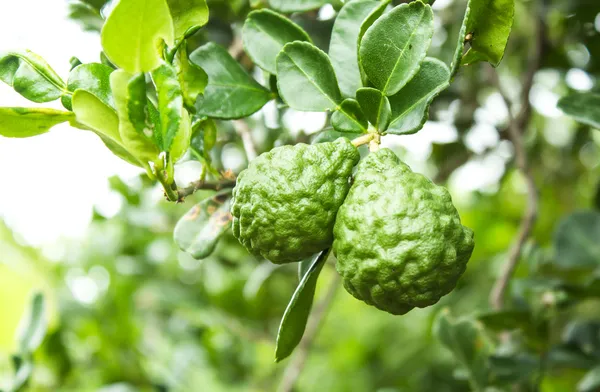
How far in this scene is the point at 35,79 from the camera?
71cm

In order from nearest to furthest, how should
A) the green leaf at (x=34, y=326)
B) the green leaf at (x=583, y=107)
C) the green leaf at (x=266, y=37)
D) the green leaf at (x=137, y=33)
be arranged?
the green leaf at (x=137, y=33)
the green leaf at (x=266, y=37)
the green leaf at (x=583, y=107)
the green leaf at (x=34, y=326)

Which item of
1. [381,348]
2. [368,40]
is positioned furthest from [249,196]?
[381,348]

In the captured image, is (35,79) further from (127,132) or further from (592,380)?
(592,380)

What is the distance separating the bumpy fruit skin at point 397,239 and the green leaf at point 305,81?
13cm

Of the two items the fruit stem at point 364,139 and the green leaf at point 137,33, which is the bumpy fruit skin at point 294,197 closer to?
the fruit stem at point 364,139

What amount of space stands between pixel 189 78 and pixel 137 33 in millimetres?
157

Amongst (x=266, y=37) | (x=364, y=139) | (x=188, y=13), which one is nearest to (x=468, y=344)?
(x=364, y=139)

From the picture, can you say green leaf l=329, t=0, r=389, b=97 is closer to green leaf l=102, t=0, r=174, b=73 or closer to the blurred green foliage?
green leaf l=102, t=0, r=174, b=73

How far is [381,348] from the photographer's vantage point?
2.25 metres

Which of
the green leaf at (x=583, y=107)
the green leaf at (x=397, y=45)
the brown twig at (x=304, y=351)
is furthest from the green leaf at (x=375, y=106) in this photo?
the brown twig at (x=304, y=351)

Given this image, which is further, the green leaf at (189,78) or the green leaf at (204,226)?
the green leaf at (204,226)

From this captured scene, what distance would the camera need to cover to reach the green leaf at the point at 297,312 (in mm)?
695

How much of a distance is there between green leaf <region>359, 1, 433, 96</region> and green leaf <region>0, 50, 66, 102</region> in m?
0.36

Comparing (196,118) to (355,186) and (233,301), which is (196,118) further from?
(233,301)
